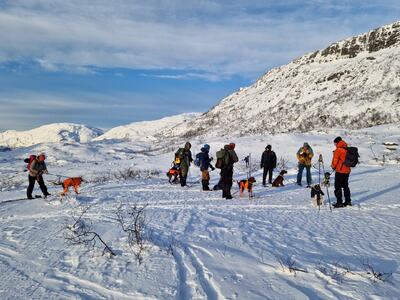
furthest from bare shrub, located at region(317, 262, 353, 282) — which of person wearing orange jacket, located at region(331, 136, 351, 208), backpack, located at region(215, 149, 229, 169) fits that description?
backpack, located at region(215, 149, 229, 169)

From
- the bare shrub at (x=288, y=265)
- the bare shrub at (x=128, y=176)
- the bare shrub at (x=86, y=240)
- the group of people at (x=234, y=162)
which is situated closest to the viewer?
the bare shrub at (x=288, y=265)

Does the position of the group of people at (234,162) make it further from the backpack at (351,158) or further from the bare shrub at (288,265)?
the bare shrub at (288,265)

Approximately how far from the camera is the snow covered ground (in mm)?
4410

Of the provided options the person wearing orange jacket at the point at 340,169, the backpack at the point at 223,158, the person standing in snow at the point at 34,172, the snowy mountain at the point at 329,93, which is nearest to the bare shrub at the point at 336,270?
the person wearing orange jacket at the point at 340,169

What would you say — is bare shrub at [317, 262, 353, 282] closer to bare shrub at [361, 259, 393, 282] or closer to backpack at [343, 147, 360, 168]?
bare shrub at [361, 259, 393, 282]

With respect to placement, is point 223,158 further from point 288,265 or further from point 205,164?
point 288,265

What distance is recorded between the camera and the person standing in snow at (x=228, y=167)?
11.2m

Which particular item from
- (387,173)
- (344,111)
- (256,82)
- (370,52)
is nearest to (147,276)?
(387,173)

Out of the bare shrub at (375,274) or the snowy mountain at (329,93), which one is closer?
the bare shrub at (375,274)

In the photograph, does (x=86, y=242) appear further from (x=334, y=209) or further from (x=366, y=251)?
(x=334, y=209)

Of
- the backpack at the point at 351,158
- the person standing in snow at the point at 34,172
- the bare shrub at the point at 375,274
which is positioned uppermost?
the backpack at the point at 351,158

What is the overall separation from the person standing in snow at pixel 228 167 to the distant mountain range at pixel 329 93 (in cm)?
4002

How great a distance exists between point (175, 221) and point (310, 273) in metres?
3.89

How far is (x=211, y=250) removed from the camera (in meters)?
5.80
